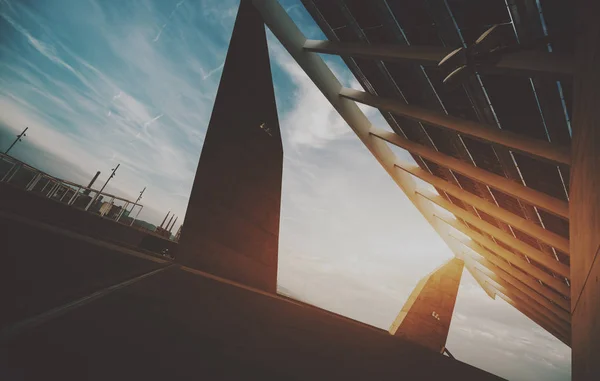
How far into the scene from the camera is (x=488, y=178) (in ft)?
25.3

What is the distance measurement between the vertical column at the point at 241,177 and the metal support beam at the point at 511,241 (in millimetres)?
8679

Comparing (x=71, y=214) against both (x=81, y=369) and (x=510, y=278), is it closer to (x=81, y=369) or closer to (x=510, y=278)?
(x=81, y=369)

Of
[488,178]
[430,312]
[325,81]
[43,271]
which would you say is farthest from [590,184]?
[430,312]

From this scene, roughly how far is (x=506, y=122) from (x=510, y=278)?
14.5 m

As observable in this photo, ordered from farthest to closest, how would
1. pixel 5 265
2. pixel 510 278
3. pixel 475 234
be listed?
pixel 510 278 → pixel 475 234 → pixel 5 265

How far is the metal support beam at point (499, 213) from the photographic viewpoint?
8336 mm

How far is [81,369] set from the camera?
0.80 m

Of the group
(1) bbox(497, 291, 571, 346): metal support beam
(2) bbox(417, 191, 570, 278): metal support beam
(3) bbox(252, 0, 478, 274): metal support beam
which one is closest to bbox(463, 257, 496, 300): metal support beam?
(1) bbox(497, 291, 571, 346): metal support beam

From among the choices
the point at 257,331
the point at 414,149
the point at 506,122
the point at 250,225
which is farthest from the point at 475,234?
the point at 257,331

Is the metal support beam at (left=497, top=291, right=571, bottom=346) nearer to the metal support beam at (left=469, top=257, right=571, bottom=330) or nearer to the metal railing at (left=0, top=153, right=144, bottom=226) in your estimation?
the metal support beam at (left=469, top=257, right=571, bottom=330)

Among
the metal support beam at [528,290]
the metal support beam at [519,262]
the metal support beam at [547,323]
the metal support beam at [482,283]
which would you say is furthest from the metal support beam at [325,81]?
the metal support beam at [547,323]

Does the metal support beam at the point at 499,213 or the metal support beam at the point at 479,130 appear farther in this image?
the metal support beam at the point at 499,213

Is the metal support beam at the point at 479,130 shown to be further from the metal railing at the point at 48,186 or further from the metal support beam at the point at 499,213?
the metal railing at the point at 48,186

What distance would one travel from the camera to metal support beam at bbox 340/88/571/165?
17.4 feet
